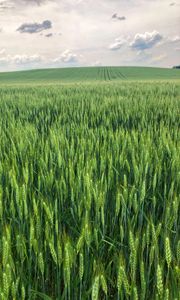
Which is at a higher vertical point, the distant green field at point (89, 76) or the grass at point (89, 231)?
the distant green field at point (89, 76)

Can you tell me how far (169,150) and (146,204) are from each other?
469 millimetres

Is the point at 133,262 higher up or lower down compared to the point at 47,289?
higher up

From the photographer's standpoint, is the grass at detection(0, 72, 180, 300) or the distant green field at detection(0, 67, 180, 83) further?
the distant green field at detection(0, 67, 180, 83)

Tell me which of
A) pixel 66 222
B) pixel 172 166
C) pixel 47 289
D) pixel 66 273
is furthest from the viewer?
pixel 172 166

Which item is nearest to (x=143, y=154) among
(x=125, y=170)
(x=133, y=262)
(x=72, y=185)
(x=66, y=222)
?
(x=125, y=170)

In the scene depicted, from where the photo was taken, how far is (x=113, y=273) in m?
0.86

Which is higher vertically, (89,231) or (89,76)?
(89,76)

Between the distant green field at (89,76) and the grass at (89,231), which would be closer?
the grass at (89,231)

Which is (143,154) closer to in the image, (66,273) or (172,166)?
(172,166)

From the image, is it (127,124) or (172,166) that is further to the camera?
(127,124)

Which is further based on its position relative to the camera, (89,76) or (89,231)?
(89,76)

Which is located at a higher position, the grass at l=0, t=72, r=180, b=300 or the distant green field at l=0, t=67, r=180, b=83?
the distant green field at l=0, t=67, r=180, b=83

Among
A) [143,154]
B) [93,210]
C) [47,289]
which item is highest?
[143,154]

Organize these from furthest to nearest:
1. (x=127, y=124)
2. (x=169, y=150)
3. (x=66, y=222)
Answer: (x=127, y=124)
(x=169, y=150)
(x=66, y=222)
